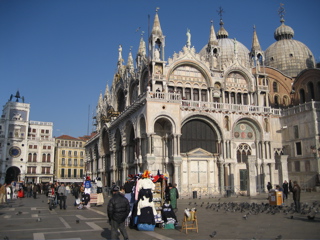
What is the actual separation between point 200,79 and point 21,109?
53692mm

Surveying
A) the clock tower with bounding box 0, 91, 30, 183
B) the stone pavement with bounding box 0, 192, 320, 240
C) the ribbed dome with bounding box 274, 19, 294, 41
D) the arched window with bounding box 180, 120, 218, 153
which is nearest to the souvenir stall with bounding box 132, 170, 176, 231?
the stone pavement with bounding box 0, 192, 320, 240

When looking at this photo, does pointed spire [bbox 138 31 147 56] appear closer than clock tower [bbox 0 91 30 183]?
Yes

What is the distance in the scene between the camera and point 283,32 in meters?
61.8

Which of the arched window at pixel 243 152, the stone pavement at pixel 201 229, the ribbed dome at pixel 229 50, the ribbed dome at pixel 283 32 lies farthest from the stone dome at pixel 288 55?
the stone pavement at pixel 201 229

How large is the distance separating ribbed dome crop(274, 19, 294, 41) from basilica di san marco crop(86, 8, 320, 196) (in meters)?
19.6

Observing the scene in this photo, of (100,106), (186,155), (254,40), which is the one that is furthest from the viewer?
(100,106)

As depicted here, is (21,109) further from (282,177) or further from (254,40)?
(282,177)

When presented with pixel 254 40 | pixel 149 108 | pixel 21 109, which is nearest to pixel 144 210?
pixel 149 108

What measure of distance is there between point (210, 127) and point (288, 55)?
30107 mm

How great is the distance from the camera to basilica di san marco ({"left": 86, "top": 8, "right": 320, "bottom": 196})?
108 ft

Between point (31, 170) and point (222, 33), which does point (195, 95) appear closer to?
point (222, 33)

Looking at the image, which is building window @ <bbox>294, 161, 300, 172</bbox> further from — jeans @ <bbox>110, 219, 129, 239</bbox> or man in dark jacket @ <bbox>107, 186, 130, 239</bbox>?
jeans @ <bbox>110, 219, 129, 239</bbox>

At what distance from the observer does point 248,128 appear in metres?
38.2

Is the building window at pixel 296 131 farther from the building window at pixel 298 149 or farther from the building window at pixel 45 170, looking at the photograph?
the building window at pixel 45 170
